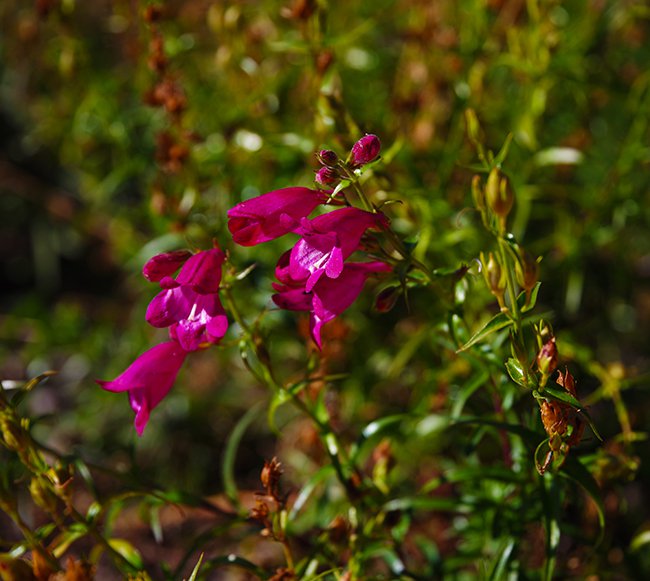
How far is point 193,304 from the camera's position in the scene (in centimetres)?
107

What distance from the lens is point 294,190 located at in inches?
41.9

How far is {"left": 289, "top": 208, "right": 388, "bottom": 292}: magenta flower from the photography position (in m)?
0.96

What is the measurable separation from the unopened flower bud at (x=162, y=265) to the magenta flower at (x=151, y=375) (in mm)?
115

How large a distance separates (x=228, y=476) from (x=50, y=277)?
2217 mm

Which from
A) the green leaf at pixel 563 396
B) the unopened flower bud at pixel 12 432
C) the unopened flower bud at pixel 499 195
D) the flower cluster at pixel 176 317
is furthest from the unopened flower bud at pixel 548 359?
the unopened flower bud at pixel 12 432

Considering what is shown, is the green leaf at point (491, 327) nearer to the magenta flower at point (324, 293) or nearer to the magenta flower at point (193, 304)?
the magenta flower at point (324, 293)

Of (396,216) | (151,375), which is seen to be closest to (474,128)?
(151,375)

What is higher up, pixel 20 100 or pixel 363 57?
pixel 363 57

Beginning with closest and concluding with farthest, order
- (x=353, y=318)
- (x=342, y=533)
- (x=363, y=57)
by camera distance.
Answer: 1. (x=342, y=533)
2. (x=353, y=318)
3. (x=363, y=57)

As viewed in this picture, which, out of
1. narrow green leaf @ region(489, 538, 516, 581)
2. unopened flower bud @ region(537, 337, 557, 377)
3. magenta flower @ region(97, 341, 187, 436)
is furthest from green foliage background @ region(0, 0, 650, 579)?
unopened flower bud @ region(537, 337, 557, 377)

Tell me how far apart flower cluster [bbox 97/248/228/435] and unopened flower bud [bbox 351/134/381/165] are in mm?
243

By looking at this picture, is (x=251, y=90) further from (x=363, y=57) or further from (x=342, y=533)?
(x=342, y=533)

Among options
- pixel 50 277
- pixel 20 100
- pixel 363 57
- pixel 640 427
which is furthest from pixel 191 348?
pixel 20 100

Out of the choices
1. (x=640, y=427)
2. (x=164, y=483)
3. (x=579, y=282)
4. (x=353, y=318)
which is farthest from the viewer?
(x=164, y=483)
